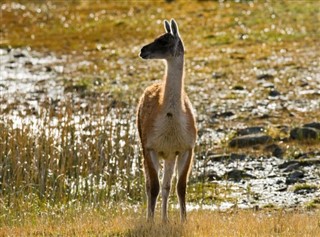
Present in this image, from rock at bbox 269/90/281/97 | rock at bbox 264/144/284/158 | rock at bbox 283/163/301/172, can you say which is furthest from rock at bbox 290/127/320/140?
rock at bbox 269/90/281/97

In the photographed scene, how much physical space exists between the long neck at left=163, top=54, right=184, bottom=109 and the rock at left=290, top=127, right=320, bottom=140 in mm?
6967

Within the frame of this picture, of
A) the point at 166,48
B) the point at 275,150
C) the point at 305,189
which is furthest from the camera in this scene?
the point at 275,150

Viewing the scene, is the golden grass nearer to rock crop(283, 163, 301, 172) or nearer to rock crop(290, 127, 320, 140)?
rock crop(283, 163, 301, 172)

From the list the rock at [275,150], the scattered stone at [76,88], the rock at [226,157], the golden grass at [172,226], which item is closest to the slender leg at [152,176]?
the golden grass at [172,226]

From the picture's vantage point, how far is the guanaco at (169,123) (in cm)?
1327

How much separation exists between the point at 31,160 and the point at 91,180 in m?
1.02

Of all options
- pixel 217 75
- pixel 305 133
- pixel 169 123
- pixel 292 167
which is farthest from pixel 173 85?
pixel 217 75

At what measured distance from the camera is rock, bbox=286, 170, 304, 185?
17.2 metres

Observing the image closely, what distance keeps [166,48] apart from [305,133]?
7101 millimetres

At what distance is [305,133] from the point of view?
19.9 m

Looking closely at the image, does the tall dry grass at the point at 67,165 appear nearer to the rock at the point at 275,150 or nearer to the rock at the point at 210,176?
the rock at the point at 210,176

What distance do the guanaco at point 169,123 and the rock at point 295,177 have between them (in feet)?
12.7

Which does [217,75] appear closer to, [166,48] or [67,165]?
[67,165]

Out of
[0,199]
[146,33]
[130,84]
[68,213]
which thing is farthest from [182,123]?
[146,33]
